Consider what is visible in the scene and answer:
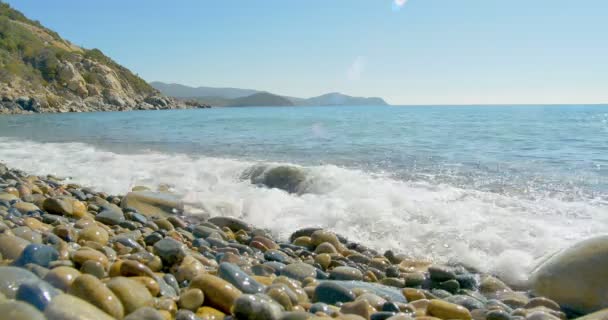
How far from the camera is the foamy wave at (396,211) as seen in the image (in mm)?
5684

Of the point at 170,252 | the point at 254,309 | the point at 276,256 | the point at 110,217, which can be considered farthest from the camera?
the point at 110,217

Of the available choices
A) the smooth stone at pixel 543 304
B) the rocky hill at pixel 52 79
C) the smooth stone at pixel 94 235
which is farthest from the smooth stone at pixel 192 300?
the rocky hill at pixel 52 79

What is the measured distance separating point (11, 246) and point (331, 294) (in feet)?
8.08

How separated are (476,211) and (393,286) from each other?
130 inches

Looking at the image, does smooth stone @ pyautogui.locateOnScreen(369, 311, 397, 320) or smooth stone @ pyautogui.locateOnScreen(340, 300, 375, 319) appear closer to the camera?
smooth stone @ pyautogui.locateOnScreen(369, 311, 397, 320)

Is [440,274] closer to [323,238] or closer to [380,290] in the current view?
[380,290]

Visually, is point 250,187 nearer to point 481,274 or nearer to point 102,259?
point 481,274

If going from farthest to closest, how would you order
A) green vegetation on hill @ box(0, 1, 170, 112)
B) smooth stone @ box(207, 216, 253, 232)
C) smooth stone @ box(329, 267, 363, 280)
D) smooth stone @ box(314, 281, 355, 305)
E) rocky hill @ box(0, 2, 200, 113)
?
green vegetation on hill @ box(0, 1, 170, 112) → rocky hill @ box(0, 2, 200, 113) → smooth stone @ box(207, 216, 253, 232) → smooth stone @ box(329, 267, 363, 280) → smooth stone @ box(314, 281, 355, 305)

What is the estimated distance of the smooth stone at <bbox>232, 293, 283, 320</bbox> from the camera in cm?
267

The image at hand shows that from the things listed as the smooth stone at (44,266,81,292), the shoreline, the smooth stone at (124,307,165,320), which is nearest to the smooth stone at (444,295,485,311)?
the shoreline

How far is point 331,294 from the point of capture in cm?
346

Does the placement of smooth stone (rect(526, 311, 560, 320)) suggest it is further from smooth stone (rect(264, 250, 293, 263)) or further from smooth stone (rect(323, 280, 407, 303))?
smooth stone (rect(264, 250, 293, 263))

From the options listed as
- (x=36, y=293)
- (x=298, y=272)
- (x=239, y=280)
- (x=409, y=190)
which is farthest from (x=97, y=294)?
(x=409, y=190)

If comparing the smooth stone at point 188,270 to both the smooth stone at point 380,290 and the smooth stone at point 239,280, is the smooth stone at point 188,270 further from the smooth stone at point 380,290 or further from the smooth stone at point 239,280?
the smooth stone at point 380,290
